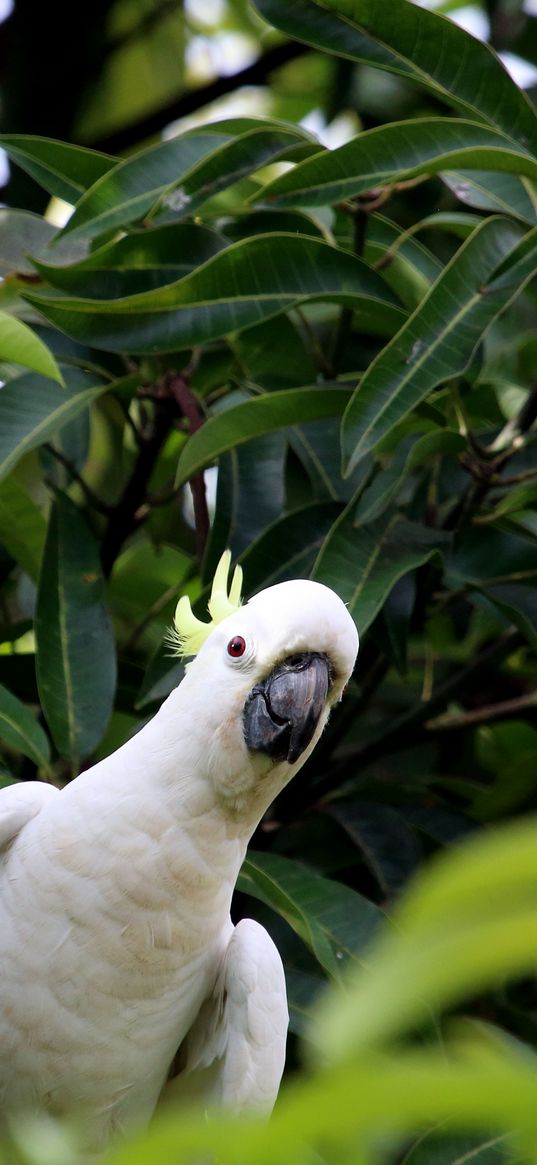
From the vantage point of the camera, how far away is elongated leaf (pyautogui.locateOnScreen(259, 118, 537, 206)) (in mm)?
2059

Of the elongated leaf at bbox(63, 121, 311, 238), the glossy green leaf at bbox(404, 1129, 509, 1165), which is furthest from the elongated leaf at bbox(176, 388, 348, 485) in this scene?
the glossy green leaf at bbox(404, 1129, 509, 1165)

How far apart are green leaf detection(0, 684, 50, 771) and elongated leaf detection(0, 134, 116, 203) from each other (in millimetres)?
992

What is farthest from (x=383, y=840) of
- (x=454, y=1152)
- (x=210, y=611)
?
(x=210, y=611)

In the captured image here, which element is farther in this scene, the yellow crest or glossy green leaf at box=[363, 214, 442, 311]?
glossy green leaf at box=[363, 214, 442, 311]

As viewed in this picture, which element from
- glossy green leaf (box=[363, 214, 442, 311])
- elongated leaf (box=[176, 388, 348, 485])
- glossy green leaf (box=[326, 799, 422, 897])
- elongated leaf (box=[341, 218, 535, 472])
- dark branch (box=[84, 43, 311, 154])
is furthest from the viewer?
dark branch (box=[84, 43, 311, 154])

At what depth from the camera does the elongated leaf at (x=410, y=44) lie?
A: 6.80ft

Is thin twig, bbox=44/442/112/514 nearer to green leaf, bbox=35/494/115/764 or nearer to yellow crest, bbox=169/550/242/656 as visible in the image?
green leaf, bbox=35/494/115/764

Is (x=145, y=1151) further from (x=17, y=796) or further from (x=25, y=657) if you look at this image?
(x=25, y=657)

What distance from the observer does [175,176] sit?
2.28m

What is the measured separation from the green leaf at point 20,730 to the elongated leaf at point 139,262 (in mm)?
714

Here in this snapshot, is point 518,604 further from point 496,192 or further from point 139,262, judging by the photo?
point 139,262

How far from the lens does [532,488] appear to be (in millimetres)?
2371

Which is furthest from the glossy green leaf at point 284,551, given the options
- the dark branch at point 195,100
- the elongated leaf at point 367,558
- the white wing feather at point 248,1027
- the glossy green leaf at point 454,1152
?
the dark branch at point 195,100

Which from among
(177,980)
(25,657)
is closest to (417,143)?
(25,657)
